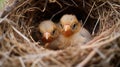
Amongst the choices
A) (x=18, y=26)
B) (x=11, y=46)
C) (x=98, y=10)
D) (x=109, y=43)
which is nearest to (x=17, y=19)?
(x=18, y=26)

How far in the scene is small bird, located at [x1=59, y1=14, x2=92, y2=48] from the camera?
318 cm

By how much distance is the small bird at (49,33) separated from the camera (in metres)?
3.15

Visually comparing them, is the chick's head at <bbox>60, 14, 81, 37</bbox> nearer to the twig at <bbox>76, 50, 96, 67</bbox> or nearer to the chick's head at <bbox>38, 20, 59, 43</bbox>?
the chick's head at <bbox>38, 20, 59, 43</bbox>

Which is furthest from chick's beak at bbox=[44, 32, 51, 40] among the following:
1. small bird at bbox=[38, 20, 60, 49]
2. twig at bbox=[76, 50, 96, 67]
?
twig at bbox=[76, 50, 96, 67]

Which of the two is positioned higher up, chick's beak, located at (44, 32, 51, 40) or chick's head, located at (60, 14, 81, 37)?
chick's head, located at (60, 14, 81, 37)

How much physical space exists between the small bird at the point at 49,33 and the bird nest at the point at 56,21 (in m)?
0.08

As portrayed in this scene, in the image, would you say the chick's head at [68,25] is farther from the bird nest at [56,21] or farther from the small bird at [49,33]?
the bird nest at [56,21]

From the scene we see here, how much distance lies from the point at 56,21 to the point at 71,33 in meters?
0.42

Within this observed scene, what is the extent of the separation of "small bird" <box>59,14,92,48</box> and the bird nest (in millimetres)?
101

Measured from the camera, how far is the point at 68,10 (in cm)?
355

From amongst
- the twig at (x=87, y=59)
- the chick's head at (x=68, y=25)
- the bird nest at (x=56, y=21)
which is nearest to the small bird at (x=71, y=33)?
the chick's head at (x=68, y=25)

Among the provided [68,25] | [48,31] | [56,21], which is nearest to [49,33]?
[48,31]

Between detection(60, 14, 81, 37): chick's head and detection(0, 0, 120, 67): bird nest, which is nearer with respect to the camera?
detection(0, 0, 120, 67): bird nest

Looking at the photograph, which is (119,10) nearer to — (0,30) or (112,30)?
(112,30)
